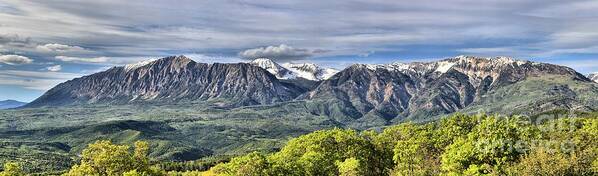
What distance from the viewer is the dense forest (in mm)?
88625

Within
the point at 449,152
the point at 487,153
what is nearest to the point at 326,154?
the point at 449,152

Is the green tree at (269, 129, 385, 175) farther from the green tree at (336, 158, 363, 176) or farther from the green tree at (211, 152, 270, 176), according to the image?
the green tree at (336, 158, 363, 176)

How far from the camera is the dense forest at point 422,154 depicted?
88625 millimetres

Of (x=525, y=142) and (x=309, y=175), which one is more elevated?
(x=525, y=142)

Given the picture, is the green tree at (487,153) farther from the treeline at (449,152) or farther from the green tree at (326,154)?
the green tree at (326,154)

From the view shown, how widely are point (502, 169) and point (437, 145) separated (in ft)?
100

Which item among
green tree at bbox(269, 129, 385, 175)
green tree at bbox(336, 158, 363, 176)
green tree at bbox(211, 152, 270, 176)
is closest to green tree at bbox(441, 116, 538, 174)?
green tree at bbox(336, 158, 363, 176)

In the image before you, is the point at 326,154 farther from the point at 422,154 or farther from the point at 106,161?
the point at 106,161

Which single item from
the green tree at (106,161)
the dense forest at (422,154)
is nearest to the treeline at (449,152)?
the dense forest at (422,154)

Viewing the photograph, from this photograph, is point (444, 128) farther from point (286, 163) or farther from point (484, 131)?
point (286, 163)

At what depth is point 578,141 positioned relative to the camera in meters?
111

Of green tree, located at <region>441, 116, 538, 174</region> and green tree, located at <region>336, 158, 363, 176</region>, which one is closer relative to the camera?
green tree, located at <region>441, 116, 538, 174</region>

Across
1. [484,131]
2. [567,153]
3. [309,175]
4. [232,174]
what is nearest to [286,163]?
[309,175]

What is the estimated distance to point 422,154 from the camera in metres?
121
